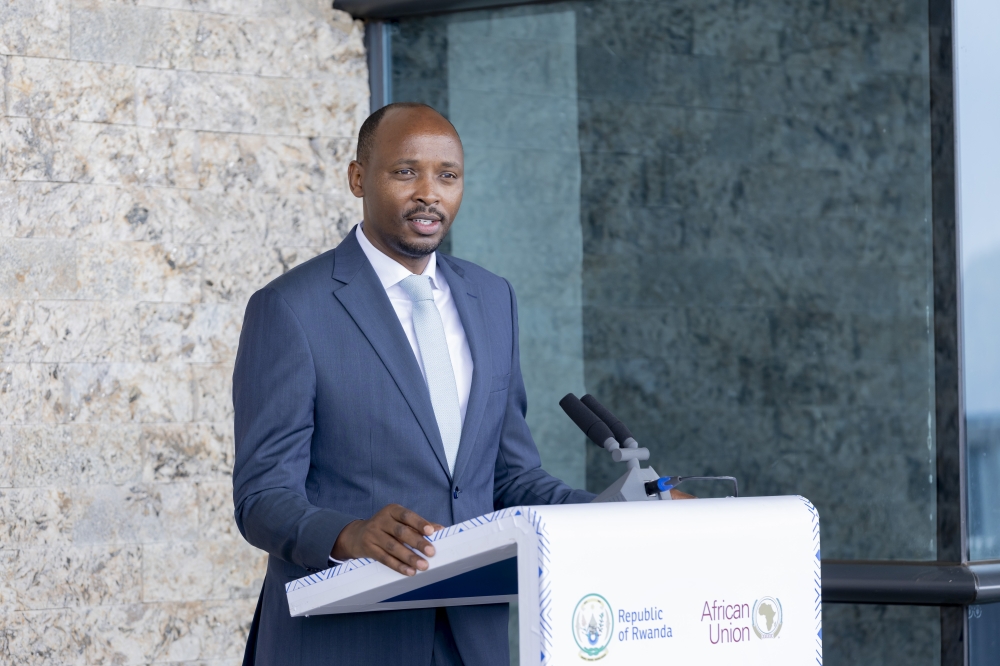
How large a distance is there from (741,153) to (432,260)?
2269 millimetres

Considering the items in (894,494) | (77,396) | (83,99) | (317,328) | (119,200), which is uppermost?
(83,99)

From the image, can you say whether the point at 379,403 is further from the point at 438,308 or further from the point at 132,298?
the point at 132,298

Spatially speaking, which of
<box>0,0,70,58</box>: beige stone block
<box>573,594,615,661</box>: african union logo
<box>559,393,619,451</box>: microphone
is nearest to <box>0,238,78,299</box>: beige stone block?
<box>0,0,70,58</box>: beige stone block

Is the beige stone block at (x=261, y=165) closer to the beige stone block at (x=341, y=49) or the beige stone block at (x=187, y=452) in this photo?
the beige stone block at (x=341, y=49)

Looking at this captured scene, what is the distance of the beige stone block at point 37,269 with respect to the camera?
426 cm

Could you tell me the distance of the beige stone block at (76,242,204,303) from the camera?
4375 millimetres

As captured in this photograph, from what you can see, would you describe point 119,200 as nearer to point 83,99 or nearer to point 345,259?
point 83,99

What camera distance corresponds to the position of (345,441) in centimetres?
220

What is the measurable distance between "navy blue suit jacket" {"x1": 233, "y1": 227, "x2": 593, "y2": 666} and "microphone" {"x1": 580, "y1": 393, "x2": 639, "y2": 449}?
194 mm

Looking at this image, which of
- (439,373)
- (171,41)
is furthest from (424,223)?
(171,41)

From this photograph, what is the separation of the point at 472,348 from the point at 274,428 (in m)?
0.44

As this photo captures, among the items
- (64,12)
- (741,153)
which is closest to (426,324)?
(741,153)

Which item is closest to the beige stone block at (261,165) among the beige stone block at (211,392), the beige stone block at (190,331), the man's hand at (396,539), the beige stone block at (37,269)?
the beige stone block at (190,331)

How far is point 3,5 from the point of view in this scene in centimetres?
427
